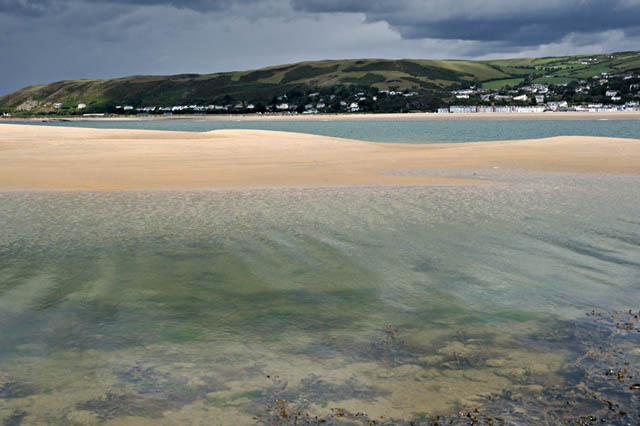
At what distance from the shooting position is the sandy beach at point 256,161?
18.7 m

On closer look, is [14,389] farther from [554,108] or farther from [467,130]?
[554,108]

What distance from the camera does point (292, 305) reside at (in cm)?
682

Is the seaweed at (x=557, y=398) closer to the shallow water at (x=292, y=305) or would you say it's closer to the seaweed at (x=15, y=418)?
the shallow water at (x=292, y=305)

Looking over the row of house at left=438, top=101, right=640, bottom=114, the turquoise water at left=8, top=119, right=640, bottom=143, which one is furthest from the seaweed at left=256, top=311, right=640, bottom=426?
the row of house at left=438, top=101, right=640, bottom=114

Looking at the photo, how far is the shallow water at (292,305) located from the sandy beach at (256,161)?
18.5ft

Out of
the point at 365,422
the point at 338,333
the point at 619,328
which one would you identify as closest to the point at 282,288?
the point at 338,333

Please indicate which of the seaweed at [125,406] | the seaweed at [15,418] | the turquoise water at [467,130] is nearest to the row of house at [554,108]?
the turquoise water at [467,130]

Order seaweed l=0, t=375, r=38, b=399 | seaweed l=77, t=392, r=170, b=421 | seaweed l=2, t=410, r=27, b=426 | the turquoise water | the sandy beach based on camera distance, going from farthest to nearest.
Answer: the turquoise water, the sandy beach, seaweed l=0, t=375, r=38, b=399, seaweed l=77, t=392, r=170, b=421, seaweed l=2, t=410, r=27, b=426

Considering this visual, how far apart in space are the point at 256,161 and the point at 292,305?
18.5 m

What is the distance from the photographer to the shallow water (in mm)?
4695

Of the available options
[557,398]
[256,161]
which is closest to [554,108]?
[256,161]

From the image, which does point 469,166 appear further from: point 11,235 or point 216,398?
point 216,398

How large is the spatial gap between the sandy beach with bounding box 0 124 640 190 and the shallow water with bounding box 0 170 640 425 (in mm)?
5652

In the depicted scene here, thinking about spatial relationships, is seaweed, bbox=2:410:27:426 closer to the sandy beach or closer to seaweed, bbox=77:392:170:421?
seaweed, bbox=77:392:170:421
